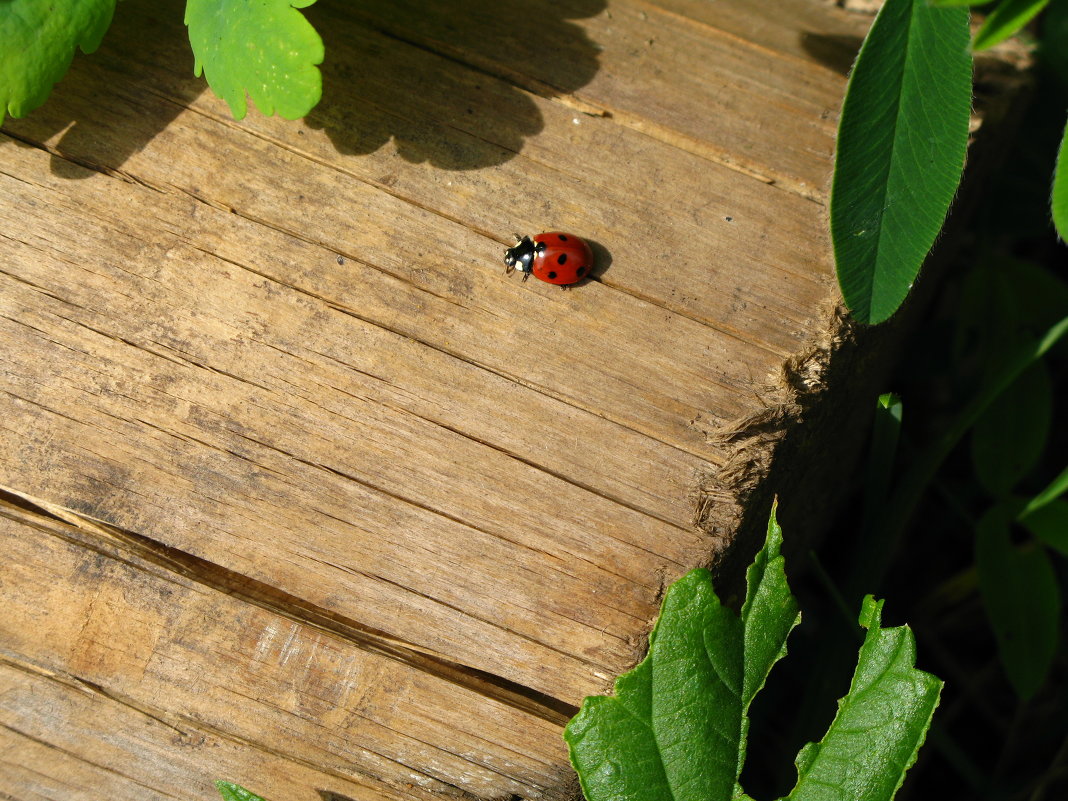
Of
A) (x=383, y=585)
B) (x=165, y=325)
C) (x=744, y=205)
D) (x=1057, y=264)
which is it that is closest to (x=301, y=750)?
(x=383, y=585)

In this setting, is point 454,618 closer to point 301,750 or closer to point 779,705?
point 301,750

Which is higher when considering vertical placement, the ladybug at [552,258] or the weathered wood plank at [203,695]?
the ladybug at [552,258]

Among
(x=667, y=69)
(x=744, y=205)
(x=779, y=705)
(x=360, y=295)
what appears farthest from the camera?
(x=779, y=705)

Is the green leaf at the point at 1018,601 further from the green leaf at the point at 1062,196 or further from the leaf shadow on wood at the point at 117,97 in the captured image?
the leaf shadow on wood at the point at 117,97

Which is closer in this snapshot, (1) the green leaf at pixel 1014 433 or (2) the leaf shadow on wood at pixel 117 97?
(2) the leaf shadow on wood at pixel 117 97

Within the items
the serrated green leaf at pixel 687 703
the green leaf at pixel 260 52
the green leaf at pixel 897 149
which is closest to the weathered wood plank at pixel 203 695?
the serrated green leaf at pixel 687 703

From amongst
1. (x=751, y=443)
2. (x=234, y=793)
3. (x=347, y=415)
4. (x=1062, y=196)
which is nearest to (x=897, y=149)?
(x=1062, y=196)

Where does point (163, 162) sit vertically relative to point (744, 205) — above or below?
below
